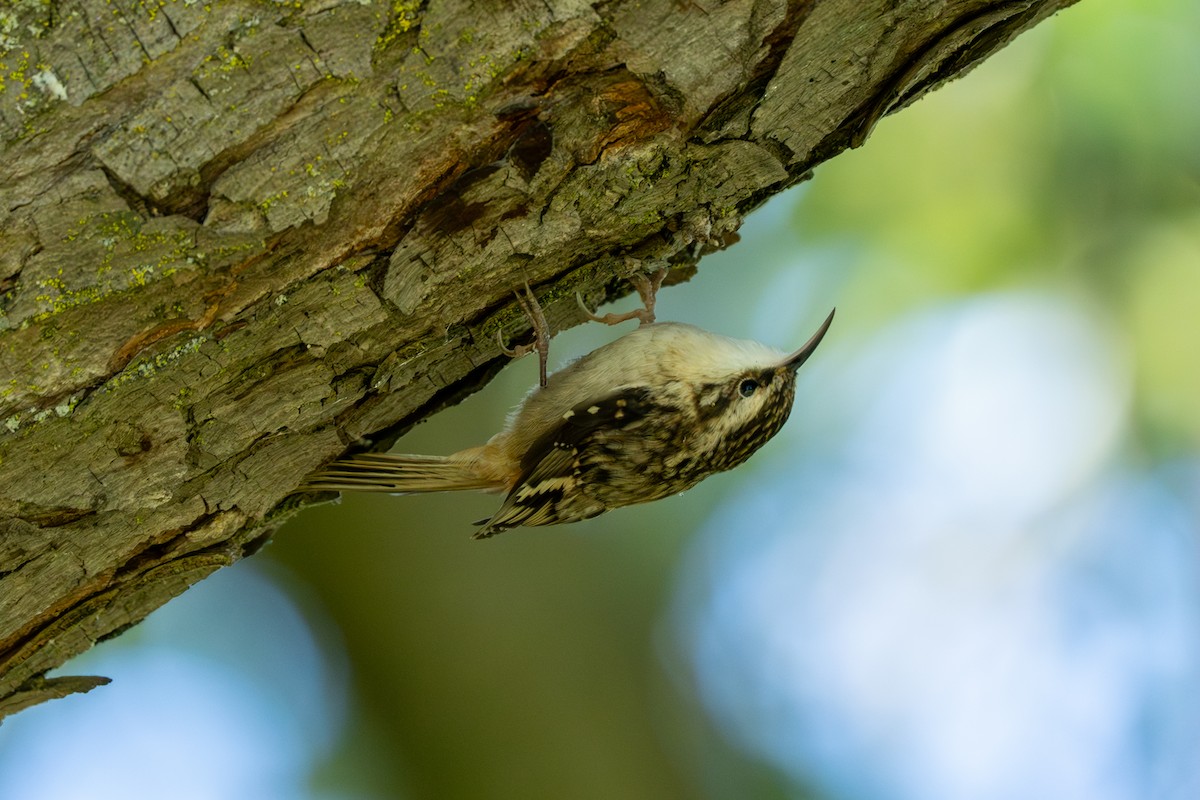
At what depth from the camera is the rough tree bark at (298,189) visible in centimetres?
151

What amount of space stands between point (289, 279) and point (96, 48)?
0.46m

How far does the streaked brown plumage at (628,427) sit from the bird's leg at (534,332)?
19 cm

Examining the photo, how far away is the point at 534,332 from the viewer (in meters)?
2.35

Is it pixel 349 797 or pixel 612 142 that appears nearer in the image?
pixel 612 142

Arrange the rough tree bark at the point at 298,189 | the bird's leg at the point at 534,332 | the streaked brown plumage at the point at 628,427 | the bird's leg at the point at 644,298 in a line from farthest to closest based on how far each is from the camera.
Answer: the streaked brown plumage at the point at 628,427
the bird's leg at the point at 644,298
the bird's leg at the point at 534,332
the rough tree bark at the point at 298,189

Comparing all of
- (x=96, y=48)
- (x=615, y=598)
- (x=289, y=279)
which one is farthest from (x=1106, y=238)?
(x=96, y=48)

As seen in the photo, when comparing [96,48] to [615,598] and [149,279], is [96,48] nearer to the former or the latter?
[149,279]

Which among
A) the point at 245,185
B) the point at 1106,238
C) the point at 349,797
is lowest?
the point at 349,797

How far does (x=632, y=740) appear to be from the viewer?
12.3ft

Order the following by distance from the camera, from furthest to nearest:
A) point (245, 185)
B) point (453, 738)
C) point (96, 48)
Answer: point (453, 738)
point (245, 185)
point (96, 48)

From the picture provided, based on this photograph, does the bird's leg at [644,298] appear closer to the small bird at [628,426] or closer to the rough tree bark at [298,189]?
the small bird at [628,426]

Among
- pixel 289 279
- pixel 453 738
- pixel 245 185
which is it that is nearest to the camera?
pixel 245 185

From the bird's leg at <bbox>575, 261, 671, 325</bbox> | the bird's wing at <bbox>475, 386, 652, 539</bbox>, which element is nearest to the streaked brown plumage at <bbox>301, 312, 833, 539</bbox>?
the bird's wing at <bbox>475, 386, 652, 539</bbox>

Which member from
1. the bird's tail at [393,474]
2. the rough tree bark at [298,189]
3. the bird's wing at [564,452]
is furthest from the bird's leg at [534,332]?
the bird's tail at [393,474]
